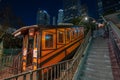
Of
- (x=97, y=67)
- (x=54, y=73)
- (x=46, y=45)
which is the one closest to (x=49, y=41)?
(x=46, y=45)

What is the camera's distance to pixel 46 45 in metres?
9.88

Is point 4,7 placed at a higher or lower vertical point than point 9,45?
higher

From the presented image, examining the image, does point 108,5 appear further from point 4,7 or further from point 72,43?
point 72,43

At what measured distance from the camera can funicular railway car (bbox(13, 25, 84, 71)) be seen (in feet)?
31.5

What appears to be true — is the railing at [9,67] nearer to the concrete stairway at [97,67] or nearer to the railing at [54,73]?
the railing at [54,73]

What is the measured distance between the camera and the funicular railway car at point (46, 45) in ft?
31.5

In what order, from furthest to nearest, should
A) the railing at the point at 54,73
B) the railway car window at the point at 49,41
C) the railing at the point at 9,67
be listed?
the railing at the point at 9,67, the railway car window at the point at 49,41, the railing at the point at 54,73

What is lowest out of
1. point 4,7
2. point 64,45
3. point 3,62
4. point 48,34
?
point 3,62

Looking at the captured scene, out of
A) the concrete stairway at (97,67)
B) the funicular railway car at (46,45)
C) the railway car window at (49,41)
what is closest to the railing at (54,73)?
the concrete stairway at (97,67)

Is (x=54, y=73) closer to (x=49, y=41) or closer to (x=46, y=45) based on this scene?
(x=46, y=45)

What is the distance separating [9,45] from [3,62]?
36.8 feet

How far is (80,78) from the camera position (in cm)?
618

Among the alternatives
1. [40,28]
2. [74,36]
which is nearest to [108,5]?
[74,36]

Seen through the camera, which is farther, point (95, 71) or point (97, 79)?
point (95, 71)
